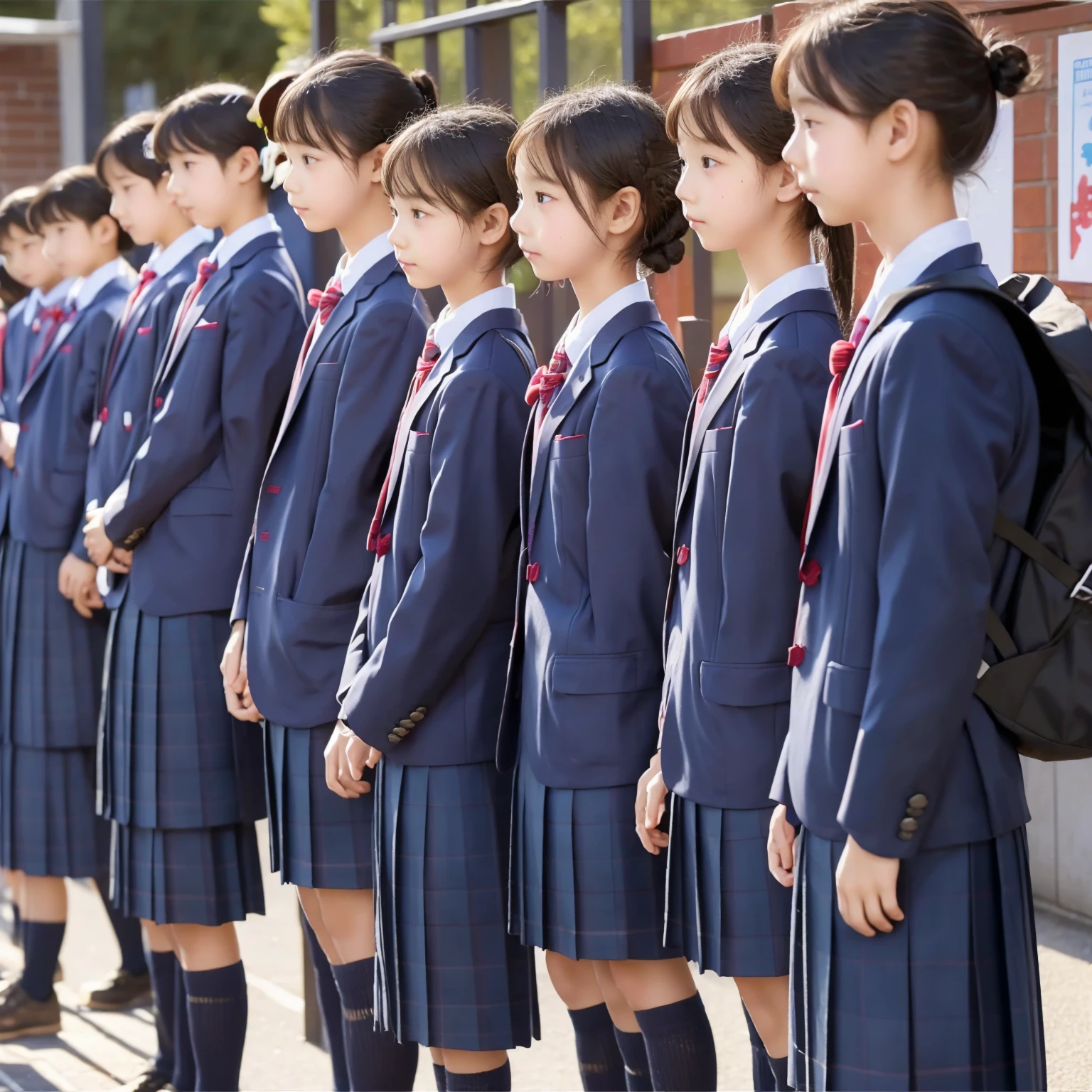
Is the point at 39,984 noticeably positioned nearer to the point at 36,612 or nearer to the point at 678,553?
the point at 36,612

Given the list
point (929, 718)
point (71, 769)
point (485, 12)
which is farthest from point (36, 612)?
point (929, 718)

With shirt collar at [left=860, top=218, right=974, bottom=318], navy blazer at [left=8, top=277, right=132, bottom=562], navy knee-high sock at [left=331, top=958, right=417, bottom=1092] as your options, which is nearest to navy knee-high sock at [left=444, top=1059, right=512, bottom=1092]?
navy knee-high sock at [left=331, top=958, right=417, bottom=1092]

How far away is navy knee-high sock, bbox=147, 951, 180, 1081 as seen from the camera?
11.0 feet

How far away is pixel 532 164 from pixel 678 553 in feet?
1.99

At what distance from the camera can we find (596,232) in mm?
2264

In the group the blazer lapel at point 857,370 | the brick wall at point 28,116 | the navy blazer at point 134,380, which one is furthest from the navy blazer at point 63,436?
the brick wall at point 28,116

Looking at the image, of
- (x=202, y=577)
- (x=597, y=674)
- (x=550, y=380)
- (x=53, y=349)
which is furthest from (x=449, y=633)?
(x=53, y=349)

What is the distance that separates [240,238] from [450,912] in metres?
1.42

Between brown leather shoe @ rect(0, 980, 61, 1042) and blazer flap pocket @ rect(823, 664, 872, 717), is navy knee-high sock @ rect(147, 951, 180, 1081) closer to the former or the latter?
brown leather shoe @ rect(0, 980, 61, 1042)

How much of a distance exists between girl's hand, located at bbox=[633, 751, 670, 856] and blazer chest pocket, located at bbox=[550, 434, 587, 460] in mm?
417

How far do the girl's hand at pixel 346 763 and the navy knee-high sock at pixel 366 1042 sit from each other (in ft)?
1.28

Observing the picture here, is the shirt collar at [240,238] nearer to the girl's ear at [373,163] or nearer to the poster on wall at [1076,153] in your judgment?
the girl's ear at [373,163]

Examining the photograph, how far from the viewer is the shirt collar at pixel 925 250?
5.78 feet

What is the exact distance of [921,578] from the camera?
164 centimetres
